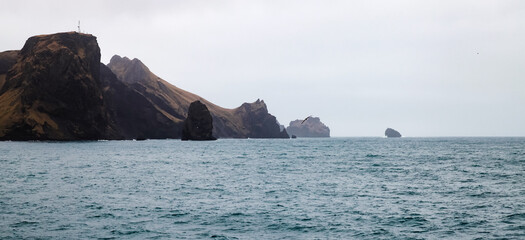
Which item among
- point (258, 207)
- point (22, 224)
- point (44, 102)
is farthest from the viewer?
point (44, 102)

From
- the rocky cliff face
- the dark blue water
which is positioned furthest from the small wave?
the rocky cliff face

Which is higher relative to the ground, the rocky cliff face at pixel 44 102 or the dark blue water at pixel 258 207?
the rocky cliff face at pixel 44 102

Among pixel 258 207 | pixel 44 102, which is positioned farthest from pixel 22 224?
pixel 44 102

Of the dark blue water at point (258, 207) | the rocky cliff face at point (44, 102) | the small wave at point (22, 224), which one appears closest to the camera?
the dark blue water at point (258, 207)

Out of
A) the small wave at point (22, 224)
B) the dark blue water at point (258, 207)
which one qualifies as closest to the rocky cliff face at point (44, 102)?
the dark blue water at point (258, 207)

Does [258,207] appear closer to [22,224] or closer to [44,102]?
[22,224]

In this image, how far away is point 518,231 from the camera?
75.7 feet

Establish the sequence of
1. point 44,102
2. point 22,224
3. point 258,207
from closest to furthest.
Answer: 1. point 22,224
2. point 258,207
3. point 44,102

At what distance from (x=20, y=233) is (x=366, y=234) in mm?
17003

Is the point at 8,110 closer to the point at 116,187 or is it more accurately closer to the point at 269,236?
the point at 116,187

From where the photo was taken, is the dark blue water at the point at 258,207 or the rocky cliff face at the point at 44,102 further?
the rocky cliff face at the point at 44,102

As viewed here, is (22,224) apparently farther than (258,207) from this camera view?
No

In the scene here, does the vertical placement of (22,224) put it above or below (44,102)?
below

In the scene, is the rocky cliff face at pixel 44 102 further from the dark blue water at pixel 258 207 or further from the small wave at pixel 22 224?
the small wave at pixel 22 224
